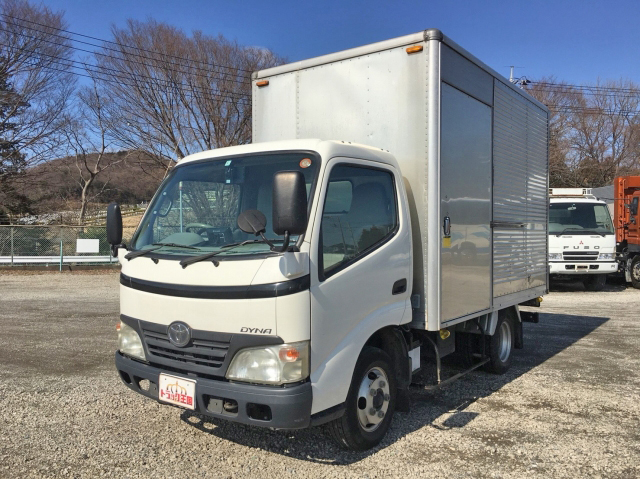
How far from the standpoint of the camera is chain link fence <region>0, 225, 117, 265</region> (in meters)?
18.4

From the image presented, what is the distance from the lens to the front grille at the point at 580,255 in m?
14.3

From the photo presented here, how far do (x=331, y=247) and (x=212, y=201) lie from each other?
3.33ft

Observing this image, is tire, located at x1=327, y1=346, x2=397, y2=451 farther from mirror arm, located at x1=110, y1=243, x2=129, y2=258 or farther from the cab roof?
mirror arm, located at x1=110, y1=243, x2=129, y2=258

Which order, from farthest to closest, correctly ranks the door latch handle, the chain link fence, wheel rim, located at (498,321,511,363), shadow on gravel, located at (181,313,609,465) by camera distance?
1. the chain link fence
2. wheel rim, located at (498,321,511,363)
3. the door latch handle
4. shadow on gravel, located at (181,313,609,465)

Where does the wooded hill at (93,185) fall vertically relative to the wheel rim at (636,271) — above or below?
above

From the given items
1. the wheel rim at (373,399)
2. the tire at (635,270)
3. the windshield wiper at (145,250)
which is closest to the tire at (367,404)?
the wheel rim at (373,399)

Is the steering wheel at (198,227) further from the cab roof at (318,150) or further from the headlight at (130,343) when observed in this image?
the headlight at (130,343)

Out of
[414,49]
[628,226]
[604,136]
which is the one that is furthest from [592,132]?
[414,49]

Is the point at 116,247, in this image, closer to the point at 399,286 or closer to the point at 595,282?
the point at 399,286

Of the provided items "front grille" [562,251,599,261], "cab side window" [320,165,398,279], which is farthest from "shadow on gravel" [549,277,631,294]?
"cab side window" [320,165,398,279]

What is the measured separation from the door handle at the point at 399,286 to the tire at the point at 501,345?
223cm

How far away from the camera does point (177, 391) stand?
11.6ft

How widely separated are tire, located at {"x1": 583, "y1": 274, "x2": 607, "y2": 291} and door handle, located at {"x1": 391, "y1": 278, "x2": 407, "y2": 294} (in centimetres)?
1268

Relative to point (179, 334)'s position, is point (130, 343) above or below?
below
